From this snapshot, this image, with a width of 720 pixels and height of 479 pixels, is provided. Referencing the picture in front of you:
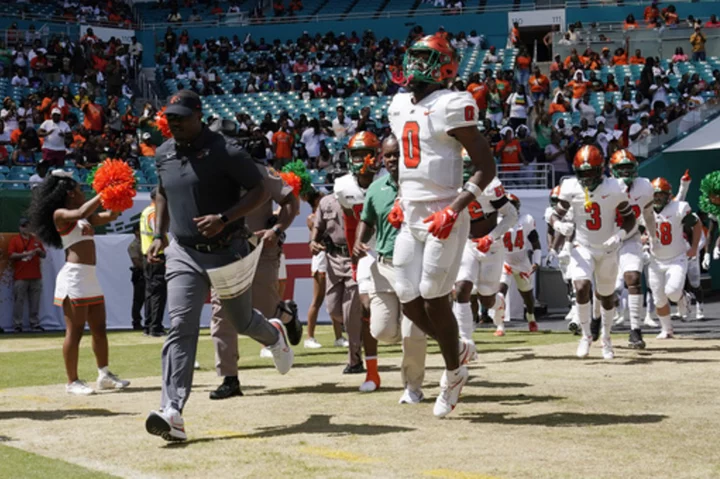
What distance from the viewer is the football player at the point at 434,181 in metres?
7.43

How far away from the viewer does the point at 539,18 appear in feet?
125

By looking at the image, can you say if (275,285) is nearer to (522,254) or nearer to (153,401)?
(153,401)

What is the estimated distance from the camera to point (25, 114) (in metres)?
28.2

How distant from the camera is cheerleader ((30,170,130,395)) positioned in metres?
10.0

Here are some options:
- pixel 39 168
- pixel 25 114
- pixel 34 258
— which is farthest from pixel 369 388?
pixel 25 114

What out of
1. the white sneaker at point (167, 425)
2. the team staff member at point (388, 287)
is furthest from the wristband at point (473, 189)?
the white sneaker at point (167, 425)

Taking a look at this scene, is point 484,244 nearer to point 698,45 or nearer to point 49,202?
point 49,202

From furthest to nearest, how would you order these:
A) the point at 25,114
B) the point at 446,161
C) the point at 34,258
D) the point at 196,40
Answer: the point at 196,40, the point at 25,114, the point at 34,258, the point at 446,161

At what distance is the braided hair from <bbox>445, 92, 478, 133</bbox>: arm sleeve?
413 cm

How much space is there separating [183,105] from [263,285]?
3974 mm

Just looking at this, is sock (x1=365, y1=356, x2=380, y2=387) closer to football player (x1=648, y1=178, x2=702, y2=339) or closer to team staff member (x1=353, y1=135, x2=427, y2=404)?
team staff member (x1=353, y1=135, x2=427, y2=404)

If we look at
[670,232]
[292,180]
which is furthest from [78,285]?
[670,232]

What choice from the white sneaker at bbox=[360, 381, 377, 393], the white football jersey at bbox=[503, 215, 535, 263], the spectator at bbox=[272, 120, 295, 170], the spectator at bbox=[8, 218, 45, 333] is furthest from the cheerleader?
the spectator at bbox=[272, 120, 295, 170]

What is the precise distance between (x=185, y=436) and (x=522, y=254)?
494 inches
